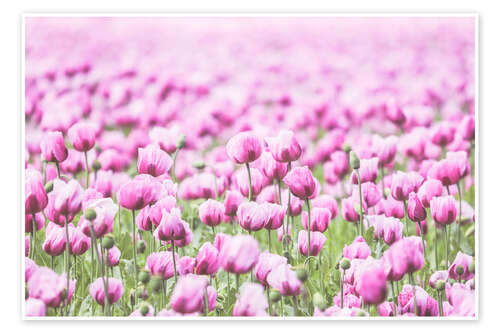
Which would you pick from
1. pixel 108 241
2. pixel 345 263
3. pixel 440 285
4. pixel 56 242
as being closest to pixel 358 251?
pixel 345 263

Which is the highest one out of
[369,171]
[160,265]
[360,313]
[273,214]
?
[369,171]

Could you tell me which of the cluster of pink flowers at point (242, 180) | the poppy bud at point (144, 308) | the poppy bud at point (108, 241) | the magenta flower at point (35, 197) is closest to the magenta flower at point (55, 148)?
the cluster of pink flowers at point (242, 180)

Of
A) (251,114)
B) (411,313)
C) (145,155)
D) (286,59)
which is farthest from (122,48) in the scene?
(411,313)

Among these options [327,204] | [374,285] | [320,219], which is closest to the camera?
[374,285]

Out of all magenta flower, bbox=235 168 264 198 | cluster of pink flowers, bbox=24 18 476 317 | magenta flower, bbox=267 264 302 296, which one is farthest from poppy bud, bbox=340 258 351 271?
magenta flower, bbox=235 168 264 198

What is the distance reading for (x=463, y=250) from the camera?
68.5 inches

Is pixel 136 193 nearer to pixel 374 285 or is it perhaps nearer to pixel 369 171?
pixel 374 285

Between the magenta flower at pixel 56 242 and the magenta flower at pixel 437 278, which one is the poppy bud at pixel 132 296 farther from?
the magenta flower at pixel 437 278

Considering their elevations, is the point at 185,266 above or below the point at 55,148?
below

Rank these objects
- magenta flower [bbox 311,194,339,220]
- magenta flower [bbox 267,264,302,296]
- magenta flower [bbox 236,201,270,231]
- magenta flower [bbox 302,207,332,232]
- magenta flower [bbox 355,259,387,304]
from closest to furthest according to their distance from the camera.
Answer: magenta flower [bbox 355,259,387,304]
magenta flower [bbox 267,264,302,296]
magenta flower [bbox 236,201,270,231]
magenta flower [bbox 302,207,332,232]
magenta flower [bbox 311,194,339,220]

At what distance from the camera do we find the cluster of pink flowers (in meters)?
1.34

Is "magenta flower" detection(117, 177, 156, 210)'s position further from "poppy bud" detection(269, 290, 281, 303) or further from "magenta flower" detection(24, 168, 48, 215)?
"poppy bud" detection(269, 290, 281, 303)

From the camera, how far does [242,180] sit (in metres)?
1.62
